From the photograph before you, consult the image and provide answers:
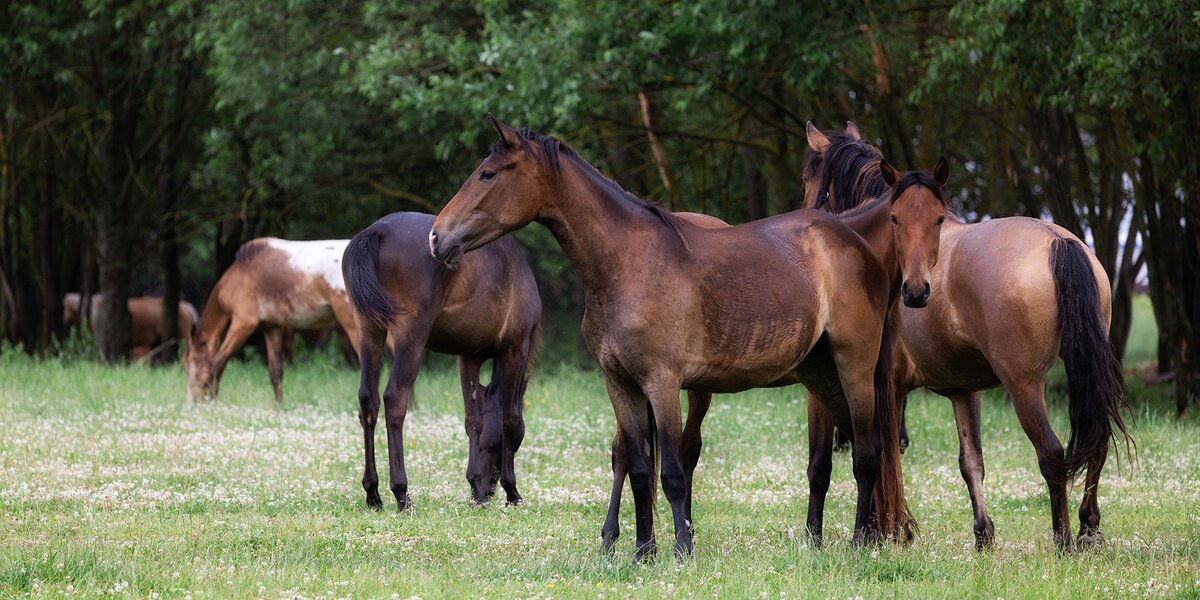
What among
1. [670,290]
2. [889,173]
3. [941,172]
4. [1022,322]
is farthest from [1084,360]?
[670,290]

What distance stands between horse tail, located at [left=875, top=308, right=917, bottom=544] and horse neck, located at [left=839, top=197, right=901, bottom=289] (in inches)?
12.0

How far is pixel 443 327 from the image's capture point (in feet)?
29.0

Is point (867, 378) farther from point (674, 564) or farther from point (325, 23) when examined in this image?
point (325, 23)

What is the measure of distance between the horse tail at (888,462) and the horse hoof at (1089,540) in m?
0.85

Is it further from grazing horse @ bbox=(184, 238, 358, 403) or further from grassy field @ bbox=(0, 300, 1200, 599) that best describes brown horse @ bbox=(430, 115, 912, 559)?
grazing horse @ bbox=(184, 238, 358, 403)

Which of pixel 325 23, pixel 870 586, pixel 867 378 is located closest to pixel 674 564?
pixel 870 586

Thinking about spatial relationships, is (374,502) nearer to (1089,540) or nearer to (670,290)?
(670,290)

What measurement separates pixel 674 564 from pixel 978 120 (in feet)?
47.6

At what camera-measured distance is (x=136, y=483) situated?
28.6 feet

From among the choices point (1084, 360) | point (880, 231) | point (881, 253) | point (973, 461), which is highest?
point (880, 231)

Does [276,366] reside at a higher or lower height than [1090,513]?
higher

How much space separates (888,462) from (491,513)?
2549 millimetres

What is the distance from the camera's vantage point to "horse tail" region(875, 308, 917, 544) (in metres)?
6.88

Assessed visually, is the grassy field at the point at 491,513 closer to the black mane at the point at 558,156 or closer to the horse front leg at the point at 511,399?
the horse front leg at the point at 511,399
